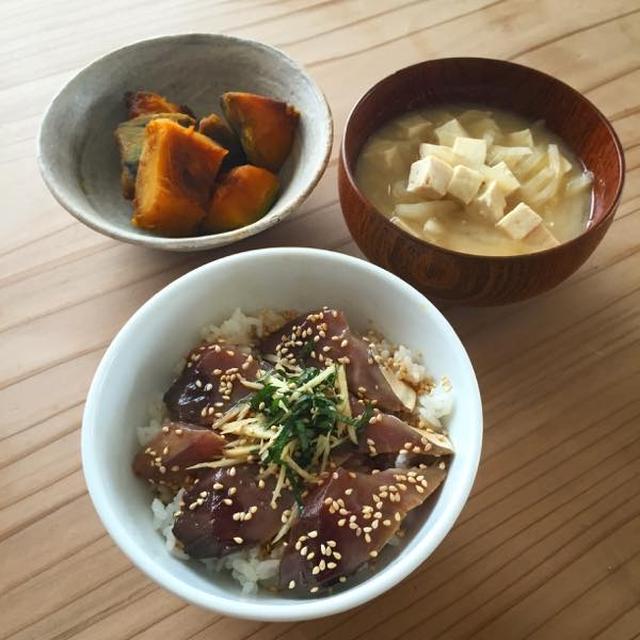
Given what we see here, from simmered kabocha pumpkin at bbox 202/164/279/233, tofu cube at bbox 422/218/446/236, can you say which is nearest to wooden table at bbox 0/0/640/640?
simmered kabocha pumpkin at bbox 202/164/279/233

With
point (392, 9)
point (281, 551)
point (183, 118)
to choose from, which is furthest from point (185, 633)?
point (392, 9)

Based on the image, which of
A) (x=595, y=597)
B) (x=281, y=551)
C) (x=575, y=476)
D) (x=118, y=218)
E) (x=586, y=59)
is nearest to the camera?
(x=281, y=551)

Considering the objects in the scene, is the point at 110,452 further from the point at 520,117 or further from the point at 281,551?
the point at 520,117

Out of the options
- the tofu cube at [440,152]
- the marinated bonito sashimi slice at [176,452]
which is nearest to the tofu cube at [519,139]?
the tofu cube at [440,152]

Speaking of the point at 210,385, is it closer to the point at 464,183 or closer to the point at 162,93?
the point at 464,183

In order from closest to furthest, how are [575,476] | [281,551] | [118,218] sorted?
[281,551], [575,476], [118,218]

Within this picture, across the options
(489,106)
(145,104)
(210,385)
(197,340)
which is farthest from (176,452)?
(489,106)
